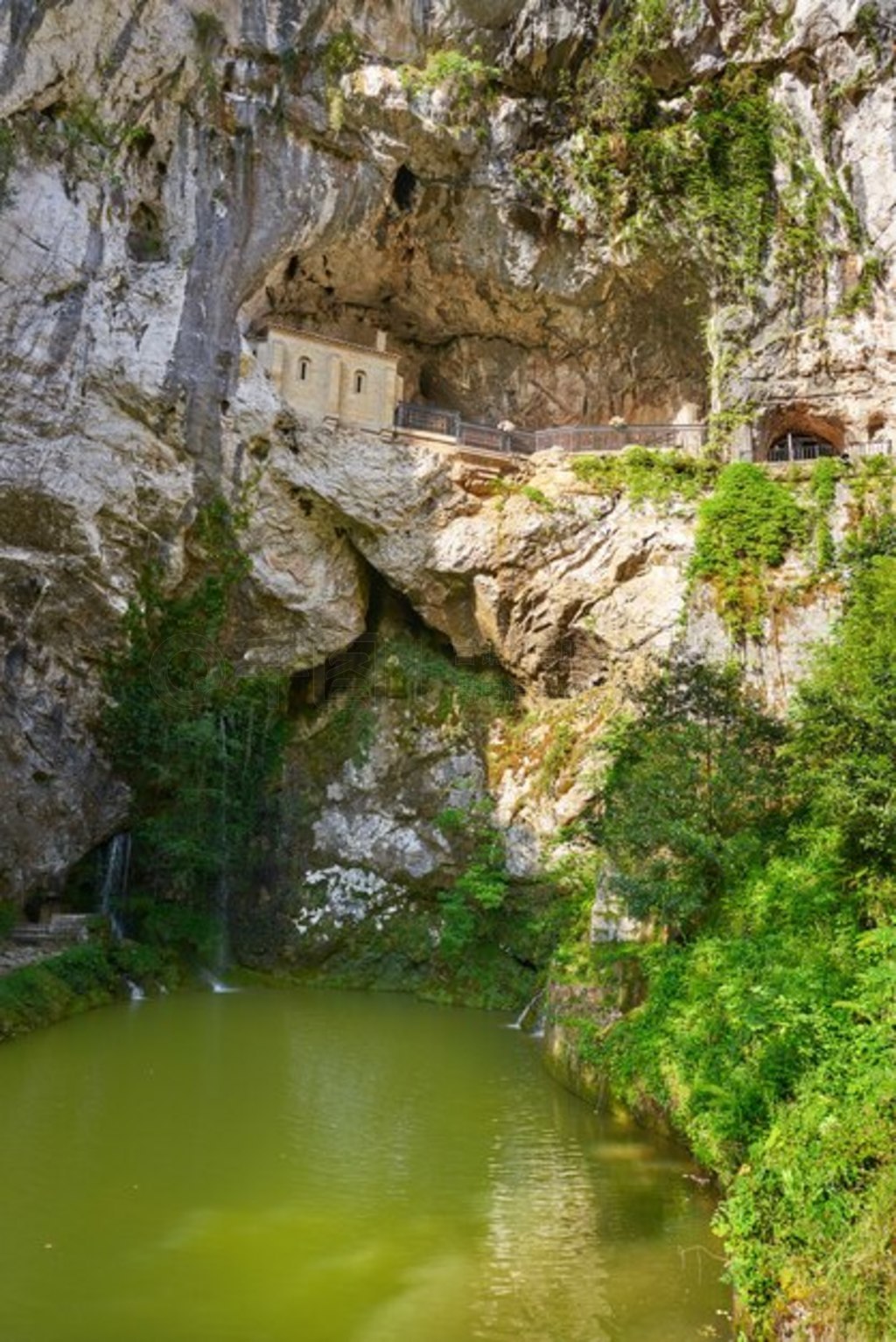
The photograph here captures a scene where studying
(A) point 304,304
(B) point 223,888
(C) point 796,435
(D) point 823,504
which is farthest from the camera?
(A) point 304,304

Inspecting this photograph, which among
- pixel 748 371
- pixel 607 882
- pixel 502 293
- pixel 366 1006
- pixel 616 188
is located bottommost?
pixel 366 1006

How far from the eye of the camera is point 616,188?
2686 centimetres

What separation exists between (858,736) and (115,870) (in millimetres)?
17896

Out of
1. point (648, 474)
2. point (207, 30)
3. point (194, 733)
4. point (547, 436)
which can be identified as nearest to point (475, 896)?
point (194, 733)

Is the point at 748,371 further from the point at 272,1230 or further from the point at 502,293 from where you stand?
the point at 272,1230

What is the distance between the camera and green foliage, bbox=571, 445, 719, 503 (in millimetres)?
24281

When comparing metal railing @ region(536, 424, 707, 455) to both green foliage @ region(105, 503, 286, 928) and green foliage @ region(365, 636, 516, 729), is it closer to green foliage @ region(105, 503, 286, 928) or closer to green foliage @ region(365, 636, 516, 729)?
green foliage @ region(365, 636, 516, 729)

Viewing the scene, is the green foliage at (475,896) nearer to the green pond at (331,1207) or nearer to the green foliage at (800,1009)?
the green foliage at (800,1009)

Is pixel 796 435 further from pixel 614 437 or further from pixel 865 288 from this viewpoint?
pixel 614 437

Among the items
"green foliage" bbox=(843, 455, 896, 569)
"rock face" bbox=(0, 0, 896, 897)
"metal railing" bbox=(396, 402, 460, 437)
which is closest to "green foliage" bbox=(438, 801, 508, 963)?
"rock face" bbox=(0, 0, 896, 897)

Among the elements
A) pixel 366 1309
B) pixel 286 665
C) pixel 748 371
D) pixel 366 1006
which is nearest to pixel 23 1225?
pixel 366 1309

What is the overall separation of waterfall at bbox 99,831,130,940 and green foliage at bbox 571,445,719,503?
13853 millimetres

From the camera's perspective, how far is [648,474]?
2470 centimetres

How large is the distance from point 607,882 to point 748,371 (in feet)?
51.3
